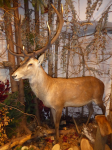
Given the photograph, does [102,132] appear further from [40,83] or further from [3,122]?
[3,122]

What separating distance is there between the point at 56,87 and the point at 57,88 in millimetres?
21

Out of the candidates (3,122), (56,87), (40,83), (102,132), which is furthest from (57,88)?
(3,122)

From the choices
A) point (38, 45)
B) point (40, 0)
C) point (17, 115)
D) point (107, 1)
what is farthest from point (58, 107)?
point (107, 1)

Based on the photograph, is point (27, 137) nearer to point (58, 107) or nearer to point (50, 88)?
point (58, 107)

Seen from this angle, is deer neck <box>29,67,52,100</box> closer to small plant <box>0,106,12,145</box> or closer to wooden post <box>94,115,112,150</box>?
small plant <box>0,106,12,145</box>

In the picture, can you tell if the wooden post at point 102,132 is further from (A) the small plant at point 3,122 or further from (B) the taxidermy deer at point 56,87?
(A) the small plant at point 3,122

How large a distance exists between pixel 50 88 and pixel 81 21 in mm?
1223

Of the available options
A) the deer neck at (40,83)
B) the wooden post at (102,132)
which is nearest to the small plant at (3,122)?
the deer neck at (40,83)

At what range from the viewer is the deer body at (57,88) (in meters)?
1.50

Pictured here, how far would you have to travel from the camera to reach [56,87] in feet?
5.61

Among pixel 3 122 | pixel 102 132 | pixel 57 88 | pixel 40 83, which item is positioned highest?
pixel 40 83

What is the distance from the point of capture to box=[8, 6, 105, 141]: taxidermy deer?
1469 millimetres

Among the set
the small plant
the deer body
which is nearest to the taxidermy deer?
the deer body

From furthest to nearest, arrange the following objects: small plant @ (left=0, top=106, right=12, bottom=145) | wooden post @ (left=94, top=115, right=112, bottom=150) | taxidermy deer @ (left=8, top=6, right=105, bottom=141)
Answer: small plant @ (left=0, top=106, right=12, bottom=145)
taxidermy deer @ (left=8, top=6, right=105, bottom=141)
wooden post @ (left=94, top=115, right=112, bottom=150)
